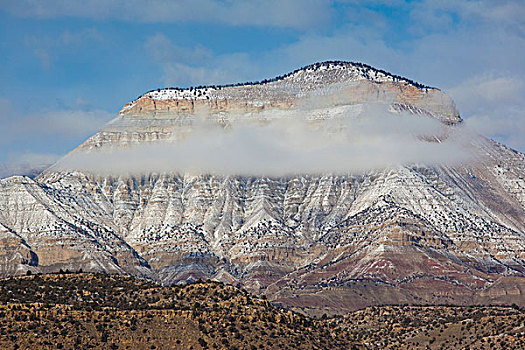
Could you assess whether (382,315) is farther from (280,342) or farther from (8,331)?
(8,331)

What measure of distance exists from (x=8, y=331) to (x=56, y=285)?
16969mm

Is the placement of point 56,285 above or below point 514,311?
A: above

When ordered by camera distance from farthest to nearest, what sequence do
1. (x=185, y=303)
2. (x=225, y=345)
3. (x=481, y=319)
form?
(x=481, y=319)
(x=185, y=303)
(x=225, y=345)

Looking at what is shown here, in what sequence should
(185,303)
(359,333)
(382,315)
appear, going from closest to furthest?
1. (185,303)
2. (359,333)
3. (382,315)

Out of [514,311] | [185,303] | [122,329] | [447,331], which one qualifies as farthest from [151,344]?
Result: [514,311]

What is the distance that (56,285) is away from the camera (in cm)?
9569

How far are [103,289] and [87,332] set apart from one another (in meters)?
14.6

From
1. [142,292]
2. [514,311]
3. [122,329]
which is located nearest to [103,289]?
[142,292]

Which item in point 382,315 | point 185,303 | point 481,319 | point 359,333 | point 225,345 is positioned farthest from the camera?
point 382,315

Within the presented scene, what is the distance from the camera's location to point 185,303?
302 feet

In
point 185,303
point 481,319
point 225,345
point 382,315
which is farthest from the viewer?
point 382,315

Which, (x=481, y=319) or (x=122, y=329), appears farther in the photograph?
(x=481, y=319)

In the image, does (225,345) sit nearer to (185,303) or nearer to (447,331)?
(185,303)

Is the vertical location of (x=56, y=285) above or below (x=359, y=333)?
above
